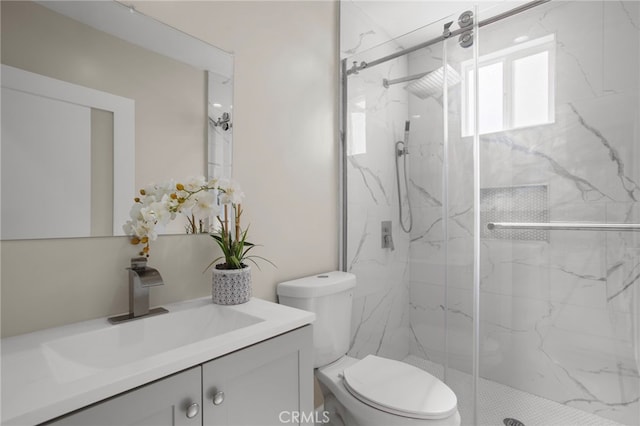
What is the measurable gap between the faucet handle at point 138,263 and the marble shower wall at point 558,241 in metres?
1.28

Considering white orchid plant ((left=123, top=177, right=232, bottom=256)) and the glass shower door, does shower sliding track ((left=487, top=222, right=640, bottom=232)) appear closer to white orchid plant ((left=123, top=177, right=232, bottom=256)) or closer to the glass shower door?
the glass shower door

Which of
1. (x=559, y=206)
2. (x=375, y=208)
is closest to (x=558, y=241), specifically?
(x=559, y=206)

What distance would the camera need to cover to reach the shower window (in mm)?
1680

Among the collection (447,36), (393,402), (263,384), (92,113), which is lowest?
(393,402)

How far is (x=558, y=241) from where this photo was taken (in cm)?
169

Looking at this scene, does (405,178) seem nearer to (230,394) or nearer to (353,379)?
(353,379)

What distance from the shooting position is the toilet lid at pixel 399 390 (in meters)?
1.16

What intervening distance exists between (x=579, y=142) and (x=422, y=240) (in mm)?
918

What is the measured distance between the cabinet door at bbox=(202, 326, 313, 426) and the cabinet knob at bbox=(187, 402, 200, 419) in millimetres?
22

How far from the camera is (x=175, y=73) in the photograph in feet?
3.91

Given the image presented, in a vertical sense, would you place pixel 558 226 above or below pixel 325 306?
above

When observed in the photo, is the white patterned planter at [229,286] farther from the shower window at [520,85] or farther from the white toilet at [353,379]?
the shower window at [520,85]

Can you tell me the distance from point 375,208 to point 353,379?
35.9 inches

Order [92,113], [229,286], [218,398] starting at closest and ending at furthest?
1. [218,398]
2. [92,113]
3. [229,286]
